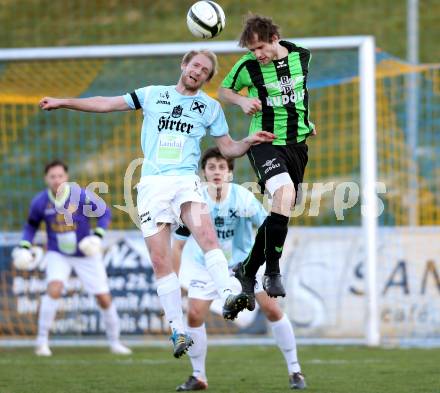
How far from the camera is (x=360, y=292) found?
12094 mm

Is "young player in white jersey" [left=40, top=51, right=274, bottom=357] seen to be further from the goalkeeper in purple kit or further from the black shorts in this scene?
the goalkeeper in purple kit

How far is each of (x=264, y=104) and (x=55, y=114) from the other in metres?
10.1

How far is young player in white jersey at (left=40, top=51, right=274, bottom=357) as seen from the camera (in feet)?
24.1

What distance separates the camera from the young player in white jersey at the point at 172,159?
7.34 m

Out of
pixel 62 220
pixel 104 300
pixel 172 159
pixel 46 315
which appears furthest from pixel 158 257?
pixel 46 315

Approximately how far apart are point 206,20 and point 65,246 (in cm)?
503

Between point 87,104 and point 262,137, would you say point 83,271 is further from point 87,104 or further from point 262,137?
point 262,137

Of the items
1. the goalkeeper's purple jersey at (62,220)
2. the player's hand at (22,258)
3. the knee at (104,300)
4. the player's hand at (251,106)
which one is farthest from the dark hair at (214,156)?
the knee at (104,300)

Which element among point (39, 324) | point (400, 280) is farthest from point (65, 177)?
point (400, 280)

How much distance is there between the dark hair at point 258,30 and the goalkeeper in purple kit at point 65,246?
4642mm

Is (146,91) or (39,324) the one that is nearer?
(146,91)

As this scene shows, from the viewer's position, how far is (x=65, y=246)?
1169 cm

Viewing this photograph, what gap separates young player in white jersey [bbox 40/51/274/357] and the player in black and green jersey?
153mm

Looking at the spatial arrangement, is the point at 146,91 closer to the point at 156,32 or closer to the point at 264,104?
the point at 264,104
